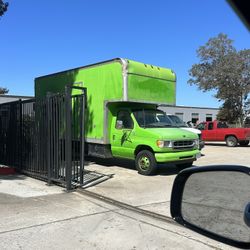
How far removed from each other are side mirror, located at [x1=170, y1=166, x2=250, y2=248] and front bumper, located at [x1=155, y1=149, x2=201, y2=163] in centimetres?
943

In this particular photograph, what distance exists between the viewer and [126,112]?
516 inches

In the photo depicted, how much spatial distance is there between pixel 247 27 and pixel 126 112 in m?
11.6

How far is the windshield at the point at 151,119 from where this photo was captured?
12.8 meters

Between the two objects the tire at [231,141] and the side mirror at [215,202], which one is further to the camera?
the tire at [231,141]

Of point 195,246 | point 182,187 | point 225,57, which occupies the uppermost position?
point 225,57

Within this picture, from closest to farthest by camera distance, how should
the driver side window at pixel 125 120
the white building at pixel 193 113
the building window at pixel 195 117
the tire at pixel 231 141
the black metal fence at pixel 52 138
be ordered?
1. the black metal fence at pixel 52 138
2. the driver side window at pixel 125 120
3. the tire at pixel 231 141
4. the white building at pixel 193 113
5. the building window at pixel 195 117

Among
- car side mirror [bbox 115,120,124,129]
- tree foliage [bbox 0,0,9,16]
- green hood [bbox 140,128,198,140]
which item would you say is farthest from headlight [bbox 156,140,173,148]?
tree foliage [bbox 0,0,9,16]

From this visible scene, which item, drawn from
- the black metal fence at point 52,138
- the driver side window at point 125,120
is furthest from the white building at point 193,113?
the black metal fence at point 52,138

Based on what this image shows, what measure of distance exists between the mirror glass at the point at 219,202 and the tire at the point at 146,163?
9475mm

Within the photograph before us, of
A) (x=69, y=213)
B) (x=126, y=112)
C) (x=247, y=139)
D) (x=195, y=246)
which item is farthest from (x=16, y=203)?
(x=247, y=139)

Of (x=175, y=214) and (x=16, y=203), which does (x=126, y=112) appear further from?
(x=175, y=214)

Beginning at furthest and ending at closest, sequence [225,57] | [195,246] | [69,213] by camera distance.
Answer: [225,57], [69,213], [195,246]

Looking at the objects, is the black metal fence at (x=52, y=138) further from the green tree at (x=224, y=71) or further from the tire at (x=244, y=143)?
the green tree at (x=224, y=71)

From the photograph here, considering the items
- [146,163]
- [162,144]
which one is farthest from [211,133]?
[162,144]
